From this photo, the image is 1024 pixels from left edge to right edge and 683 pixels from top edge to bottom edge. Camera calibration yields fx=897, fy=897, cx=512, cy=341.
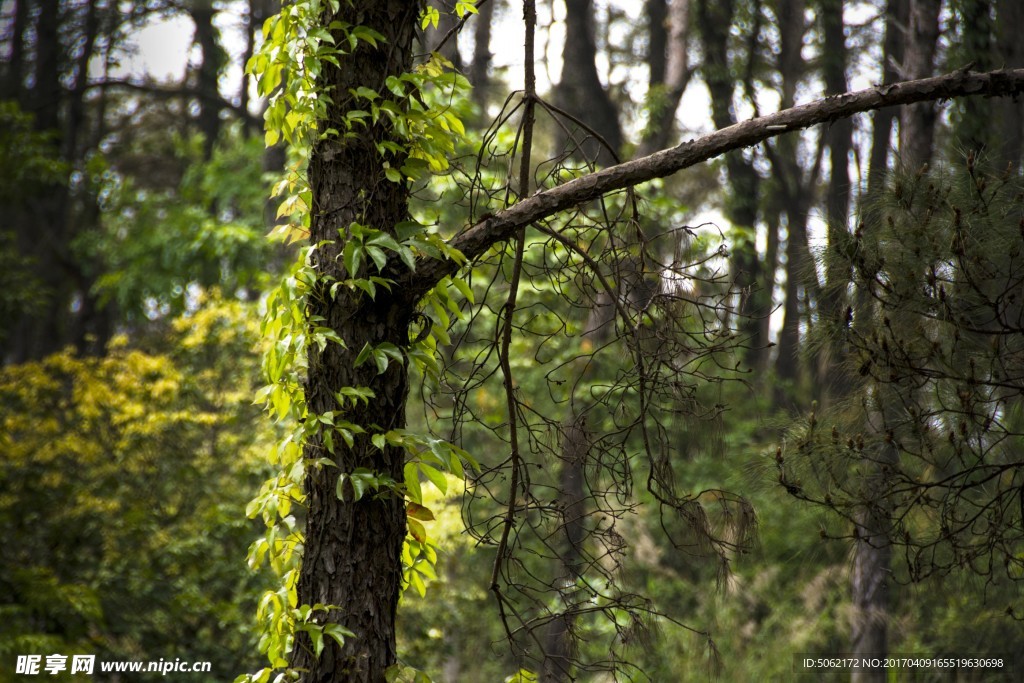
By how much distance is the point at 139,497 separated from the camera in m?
6.85

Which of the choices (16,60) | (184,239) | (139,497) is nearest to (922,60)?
(139,497)

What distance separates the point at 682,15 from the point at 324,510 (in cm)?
790

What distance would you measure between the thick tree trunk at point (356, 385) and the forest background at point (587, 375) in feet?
0.40

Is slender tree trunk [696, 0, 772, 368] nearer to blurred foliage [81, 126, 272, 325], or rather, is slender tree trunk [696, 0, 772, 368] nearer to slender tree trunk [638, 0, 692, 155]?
slender tree trunk [638, 0, 692, 155]

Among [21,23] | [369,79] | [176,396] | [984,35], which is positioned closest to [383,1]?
[369,79]

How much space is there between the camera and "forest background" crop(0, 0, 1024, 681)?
8.48ft

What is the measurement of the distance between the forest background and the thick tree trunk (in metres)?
0.12

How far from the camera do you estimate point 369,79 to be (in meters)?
2.45

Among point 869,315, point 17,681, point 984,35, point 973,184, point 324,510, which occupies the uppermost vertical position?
point 984,35

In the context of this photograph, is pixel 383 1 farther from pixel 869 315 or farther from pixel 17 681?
pixel 17 681

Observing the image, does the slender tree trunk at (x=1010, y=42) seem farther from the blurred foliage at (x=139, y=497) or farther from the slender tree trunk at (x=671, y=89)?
the blurred foliage at (x=139, y=497)

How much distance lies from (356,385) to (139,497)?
5252 mm

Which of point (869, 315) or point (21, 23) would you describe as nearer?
point (869, 315)

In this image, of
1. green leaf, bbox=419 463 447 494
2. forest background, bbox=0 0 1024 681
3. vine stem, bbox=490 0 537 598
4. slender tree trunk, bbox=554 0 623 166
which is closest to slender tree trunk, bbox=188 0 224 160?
forest background, bbox=0 0 1024 681
